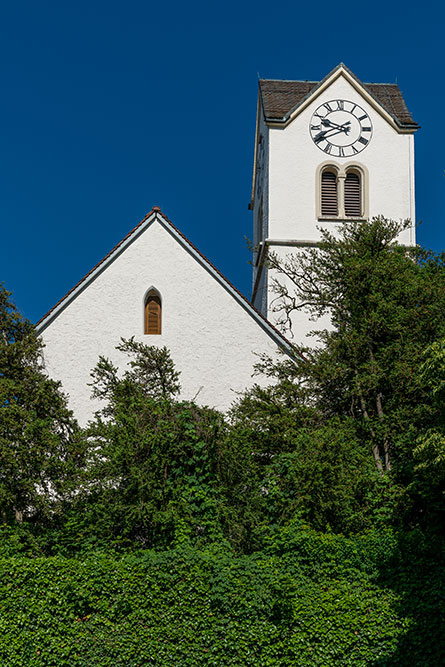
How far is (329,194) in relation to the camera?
28.5m

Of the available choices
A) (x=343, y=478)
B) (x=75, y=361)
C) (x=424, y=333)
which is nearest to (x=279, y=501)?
(x=343, y=478)

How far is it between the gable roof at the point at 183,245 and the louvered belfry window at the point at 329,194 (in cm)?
822

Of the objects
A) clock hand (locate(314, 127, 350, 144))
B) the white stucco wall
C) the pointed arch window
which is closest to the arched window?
the white stucco wall

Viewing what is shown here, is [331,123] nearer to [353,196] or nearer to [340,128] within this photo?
[340,128]

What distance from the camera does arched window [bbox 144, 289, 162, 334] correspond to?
21.2 m

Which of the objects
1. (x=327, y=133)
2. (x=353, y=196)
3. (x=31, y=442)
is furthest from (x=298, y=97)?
(x=31, y=442)

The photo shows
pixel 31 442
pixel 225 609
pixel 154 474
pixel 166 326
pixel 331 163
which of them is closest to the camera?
pixel 225 609

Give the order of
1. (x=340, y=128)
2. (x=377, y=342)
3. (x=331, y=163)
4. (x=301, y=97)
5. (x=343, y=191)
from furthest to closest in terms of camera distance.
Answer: (x=301, y=97) < (x=340, y=128) < (x=331, y=163) < (x=343, y=191) < (x=377, y=342)

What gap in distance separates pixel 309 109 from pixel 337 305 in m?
11.7

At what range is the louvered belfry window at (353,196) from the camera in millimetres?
28469

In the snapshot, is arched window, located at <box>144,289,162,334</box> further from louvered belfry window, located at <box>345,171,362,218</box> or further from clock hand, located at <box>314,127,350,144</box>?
clock hand, located at <box>314,127,350,144</box>

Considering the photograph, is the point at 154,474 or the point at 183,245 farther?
the point at 183,245

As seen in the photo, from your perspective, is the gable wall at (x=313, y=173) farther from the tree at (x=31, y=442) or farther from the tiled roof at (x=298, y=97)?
the tree at (x=31, y=442)

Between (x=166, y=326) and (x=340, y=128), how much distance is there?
12.4 m
